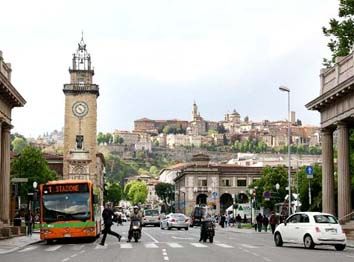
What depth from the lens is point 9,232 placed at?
44.1 m

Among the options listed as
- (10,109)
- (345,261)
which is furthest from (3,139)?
(345,261)

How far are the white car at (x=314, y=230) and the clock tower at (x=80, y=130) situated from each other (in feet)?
337

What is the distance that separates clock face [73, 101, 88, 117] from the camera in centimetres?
13649

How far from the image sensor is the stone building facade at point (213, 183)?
526ft

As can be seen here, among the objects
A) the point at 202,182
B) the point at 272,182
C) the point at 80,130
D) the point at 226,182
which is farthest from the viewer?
the point at 226,182

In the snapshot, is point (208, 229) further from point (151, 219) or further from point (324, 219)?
point (151, 219)

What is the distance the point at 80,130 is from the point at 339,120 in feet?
313

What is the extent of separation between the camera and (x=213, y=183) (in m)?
161

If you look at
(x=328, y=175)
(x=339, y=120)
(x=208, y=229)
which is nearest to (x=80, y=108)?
(x=328, y=175)

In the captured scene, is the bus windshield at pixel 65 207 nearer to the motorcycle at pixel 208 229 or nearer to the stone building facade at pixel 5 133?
the motorcycle at pixel 208 229

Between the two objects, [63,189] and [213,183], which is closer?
[63,189]

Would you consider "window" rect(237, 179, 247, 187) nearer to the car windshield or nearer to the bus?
the bus

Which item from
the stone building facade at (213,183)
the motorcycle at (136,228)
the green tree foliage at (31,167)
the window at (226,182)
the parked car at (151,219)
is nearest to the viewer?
the motorcycle at (136,228)

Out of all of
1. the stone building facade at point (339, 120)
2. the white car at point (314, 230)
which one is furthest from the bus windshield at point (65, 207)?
the stone building facade at point (339, 120)
